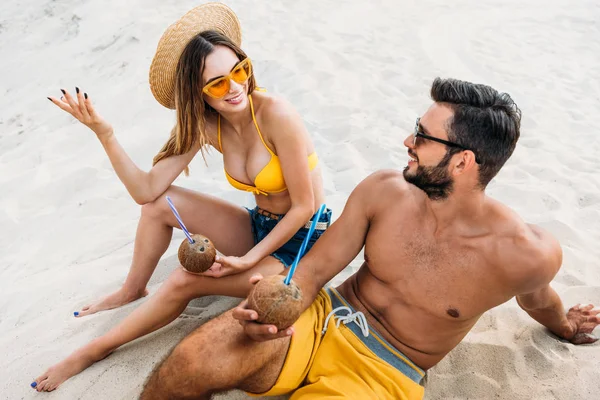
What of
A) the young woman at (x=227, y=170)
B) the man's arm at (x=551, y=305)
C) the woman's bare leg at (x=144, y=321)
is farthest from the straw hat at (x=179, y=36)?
the man's arm at (x=551, y=305)

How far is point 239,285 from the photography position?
2598 millimetres

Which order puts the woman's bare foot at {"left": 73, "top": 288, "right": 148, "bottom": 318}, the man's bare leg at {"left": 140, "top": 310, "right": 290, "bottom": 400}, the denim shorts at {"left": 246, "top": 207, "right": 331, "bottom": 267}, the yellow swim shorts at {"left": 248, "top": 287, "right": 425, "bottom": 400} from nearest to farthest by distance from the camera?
the man's bare leg at {"left": 140, "top": 310, "right": 290, "bottom": 400}
the yellow swim shorts at {"left": 248, "top": 287, "right": 425, "bottom": 400}
the denim shorts at {"left": 246, "top": 207, "right": 331, "bottom": 267}
the woman's bare foot at {"left": 73, "top": 288, "right": 148, "bottom": 318}

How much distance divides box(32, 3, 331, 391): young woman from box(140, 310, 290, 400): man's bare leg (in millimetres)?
408

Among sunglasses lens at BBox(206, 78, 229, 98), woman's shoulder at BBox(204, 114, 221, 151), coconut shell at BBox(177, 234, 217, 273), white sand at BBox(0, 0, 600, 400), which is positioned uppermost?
sunglasses lens at BBox(206, 78, 229, 98)

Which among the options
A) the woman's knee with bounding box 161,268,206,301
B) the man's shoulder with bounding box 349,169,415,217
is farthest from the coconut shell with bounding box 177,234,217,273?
the man's shoulder with bounding box 349,169,415,217

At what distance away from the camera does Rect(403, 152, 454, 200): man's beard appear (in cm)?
215

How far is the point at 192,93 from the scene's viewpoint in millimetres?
2637

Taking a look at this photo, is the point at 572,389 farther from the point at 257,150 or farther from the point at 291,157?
the point at 257,150

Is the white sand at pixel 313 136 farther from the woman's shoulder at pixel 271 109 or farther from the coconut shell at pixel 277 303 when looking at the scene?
the woman's shoulder at pixel 271 109

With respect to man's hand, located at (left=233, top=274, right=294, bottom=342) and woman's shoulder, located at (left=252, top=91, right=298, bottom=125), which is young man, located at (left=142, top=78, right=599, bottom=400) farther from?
woman's shoulder, located at (left=252, top=91, right=298, bottom=125)

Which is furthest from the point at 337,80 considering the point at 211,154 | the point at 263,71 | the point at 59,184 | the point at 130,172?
the point at 130,172

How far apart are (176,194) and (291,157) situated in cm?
69

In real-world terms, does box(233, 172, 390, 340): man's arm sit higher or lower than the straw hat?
lower

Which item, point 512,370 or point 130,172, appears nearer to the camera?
point 512,370
